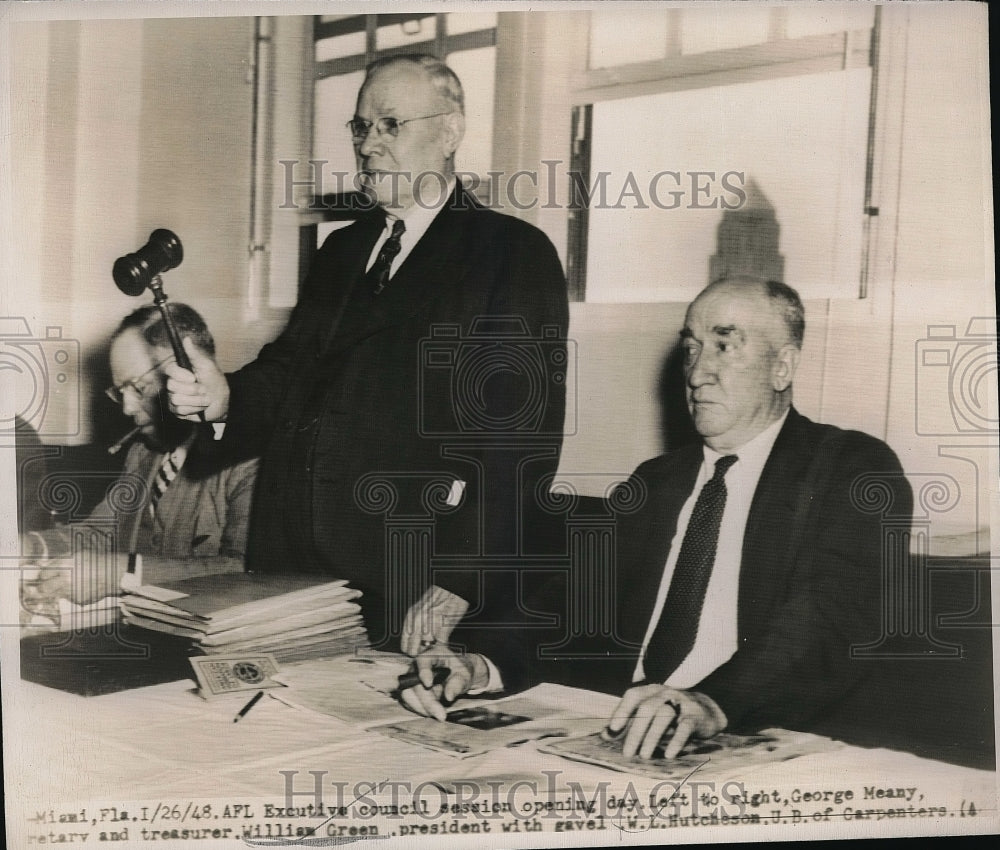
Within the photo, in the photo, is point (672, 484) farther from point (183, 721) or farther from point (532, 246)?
point (183, 721)

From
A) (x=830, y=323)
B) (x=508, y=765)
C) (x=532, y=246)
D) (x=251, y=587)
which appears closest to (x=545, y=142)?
(x=532, y=246)

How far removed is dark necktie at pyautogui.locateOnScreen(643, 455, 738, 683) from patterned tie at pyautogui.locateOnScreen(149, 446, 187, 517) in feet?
4.39

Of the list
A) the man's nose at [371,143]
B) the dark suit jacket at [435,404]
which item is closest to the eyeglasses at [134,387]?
the dark suit jacket at [435,404]

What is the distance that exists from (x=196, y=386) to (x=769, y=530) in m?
1.56

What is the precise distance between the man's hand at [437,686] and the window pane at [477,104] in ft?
4.22

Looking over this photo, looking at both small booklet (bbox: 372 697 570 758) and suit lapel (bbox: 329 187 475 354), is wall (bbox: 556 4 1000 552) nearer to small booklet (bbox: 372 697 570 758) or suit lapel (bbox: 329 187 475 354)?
suit lapel (bbox: 329 187 475 354)

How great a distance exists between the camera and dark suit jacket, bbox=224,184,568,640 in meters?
2.42

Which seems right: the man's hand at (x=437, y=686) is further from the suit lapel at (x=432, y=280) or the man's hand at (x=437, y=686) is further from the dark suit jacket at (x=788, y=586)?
the suit lapel at (x=432, y=280)

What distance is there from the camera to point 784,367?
2418 millimetres

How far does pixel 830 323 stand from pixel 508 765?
4.73 feet

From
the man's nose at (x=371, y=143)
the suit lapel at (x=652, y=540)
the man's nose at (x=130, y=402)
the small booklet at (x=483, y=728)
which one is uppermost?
the man's nose at (x=371, y=143)

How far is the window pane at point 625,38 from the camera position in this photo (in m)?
2.44

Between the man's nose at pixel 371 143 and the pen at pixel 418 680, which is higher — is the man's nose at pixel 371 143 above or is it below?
above

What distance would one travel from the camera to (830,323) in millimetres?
2436
